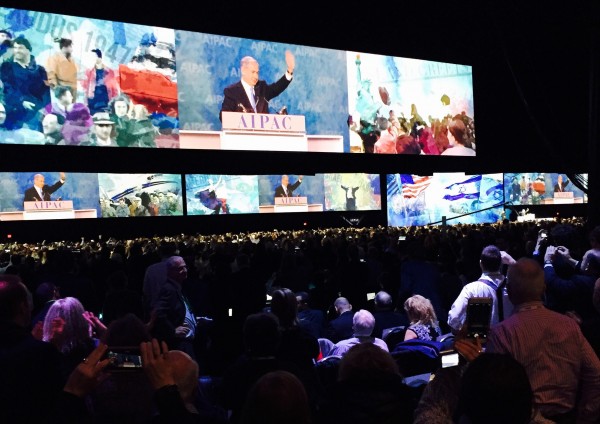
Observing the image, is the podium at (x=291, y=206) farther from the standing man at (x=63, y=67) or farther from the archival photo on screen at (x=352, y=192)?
the standing man at (x=63, y=67)

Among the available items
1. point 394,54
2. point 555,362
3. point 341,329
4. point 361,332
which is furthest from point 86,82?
point 555,362

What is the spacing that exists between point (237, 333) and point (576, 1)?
15678 mm

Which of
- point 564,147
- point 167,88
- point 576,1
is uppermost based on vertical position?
point 576,1

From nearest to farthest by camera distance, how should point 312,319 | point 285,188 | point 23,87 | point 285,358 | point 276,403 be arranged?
point 276,403 < point 285,358 < point 312,319 < point 23,87 < point 285,188

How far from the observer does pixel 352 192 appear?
73.4 feet

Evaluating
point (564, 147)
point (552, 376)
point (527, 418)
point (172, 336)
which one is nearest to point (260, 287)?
point (172, 336)

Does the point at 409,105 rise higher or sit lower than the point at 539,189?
higher

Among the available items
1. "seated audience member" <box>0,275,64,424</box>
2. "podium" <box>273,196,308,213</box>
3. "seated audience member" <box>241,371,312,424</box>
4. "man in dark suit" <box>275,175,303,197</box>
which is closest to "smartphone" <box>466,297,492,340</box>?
"seated audience member" <box>241,371,312,424</box>

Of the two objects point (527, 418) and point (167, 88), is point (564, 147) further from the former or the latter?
point (527, 418)

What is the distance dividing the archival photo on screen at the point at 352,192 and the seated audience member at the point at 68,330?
18.2m

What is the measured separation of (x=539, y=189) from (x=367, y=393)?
86.3 ft

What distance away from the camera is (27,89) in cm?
1511

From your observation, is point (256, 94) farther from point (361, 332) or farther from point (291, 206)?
point (361, 332)

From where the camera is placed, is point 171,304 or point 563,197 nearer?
point 171,304
